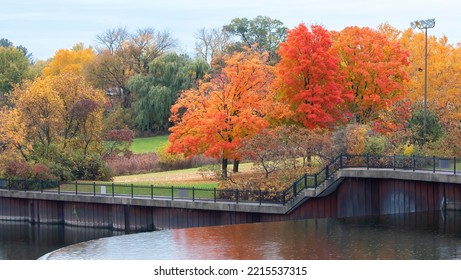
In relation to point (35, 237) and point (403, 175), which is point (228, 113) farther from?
point (403, 175)

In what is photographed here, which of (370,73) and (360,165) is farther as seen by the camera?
(370,73)

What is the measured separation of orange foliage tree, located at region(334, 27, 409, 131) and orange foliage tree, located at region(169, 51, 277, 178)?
6.19m

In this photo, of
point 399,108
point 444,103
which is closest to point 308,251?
point 399,108

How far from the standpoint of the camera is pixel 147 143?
11094cm

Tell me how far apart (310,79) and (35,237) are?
20.6 m

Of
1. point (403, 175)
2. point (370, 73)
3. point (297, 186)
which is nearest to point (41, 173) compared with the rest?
point (297, 186)

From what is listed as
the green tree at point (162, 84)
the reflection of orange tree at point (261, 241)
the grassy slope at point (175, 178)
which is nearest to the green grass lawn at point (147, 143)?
the green tree at point (162, 84)

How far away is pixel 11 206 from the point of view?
65000mm

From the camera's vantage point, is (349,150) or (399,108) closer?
(349,150)

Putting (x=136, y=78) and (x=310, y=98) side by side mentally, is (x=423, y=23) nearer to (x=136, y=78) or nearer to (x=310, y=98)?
(x=310, y=98)

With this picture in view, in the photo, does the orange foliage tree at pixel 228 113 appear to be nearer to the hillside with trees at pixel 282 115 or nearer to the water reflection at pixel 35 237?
the hillside with trees at pixel 282 115

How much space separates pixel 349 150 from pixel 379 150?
1762mm

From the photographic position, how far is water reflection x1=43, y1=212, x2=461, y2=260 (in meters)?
40.1

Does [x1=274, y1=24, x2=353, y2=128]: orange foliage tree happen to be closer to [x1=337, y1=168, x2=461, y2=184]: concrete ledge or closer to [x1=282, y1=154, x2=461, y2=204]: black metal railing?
[x1=282, y1=154, x2=461, y2=204]: black metal railing
